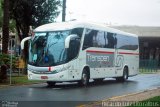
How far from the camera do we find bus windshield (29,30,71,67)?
23.9m

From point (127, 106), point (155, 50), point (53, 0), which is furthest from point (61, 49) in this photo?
point (155, 50)

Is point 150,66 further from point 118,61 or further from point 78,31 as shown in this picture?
point 78,31

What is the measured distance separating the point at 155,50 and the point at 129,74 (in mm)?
37651

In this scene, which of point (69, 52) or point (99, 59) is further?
point (99, 59)

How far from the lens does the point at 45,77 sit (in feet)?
78.6

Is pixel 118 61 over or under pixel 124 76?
over

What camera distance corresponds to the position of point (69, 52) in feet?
79.3

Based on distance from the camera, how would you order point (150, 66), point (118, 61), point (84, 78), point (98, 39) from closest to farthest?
1. point (84, 78)
2. point (98, 39)
3. point (118, 61)
4. point (150, 66)

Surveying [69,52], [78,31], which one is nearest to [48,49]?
[69,52]

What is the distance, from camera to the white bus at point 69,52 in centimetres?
2392

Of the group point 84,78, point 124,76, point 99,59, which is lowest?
point 124,76

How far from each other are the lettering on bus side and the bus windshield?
7.94 ft

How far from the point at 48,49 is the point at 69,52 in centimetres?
111

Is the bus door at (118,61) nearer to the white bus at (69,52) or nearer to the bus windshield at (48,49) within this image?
the white bus at (69,52)
